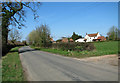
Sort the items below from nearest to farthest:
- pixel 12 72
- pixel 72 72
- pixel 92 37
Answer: pixel 72 72, pixel 12 72, pixel 92 37

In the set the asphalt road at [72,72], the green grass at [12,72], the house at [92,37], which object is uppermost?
the house at [92,37]

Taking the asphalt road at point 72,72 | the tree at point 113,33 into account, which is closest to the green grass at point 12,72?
the asphalt road at point 72,72

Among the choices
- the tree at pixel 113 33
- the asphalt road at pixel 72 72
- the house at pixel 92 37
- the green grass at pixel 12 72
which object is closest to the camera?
the asphalt road at pixel 72 72

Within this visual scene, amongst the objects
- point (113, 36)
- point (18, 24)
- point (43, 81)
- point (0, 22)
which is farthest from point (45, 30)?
point (113, 36)

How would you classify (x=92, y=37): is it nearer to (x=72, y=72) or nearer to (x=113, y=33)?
(x=113, y=33)

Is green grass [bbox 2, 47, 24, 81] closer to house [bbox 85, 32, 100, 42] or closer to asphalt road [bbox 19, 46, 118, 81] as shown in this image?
asphalt road [bbox 19, 46, 118, 81]

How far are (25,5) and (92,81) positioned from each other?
2084 centimetres

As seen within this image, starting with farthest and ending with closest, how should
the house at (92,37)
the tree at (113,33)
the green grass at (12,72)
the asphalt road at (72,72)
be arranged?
the house at (92,37)
the tree at (113,33)
the green grass at (12,72)
the asphalt road at (72,72)

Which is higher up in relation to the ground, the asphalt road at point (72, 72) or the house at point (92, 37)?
the house at point (92, 37)

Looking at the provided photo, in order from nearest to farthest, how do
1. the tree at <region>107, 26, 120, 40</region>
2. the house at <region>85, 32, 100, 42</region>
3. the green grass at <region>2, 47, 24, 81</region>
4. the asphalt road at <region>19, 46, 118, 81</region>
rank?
1. the asphalt road at <region>19, 46, 118, 81</region>
2. the green grass at <region>2, 47, 24, 81</region>
3. the tree at <region>107, 26, 120, 40</region>
4. the house at <region>85, 32, 100, 42</region>

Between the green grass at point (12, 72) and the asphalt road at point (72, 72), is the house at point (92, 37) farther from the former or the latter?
the green grass at point (12, 72)

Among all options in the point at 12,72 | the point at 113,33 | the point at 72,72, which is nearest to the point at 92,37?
the point at 113,33

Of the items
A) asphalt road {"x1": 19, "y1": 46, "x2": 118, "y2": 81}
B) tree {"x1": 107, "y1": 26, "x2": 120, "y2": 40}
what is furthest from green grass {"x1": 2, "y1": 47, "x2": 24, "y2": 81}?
tree {"x1": 107, "y1": 26, "x2": 120, "y2": 40}

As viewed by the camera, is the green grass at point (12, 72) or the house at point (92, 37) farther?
the house at point (92, 37)
